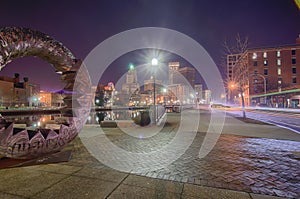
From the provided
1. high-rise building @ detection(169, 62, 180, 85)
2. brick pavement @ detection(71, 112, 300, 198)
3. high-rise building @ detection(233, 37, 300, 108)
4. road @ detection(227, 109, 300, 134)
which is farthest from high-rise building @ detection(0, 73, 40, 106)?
high-rise building @ detection(233, 37, 300, 108)

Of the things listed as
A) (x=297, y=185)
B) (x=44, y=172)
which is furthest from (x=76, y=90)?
(x=297, y=185)

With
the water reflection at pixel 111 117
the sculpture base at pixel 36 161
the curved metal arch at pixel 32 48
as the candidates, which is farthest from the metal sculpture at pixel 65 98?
the water reflection at pixel 111 117

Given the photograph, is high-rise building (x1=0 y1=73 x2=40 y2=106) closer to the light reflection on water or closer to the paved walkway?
the light reflection on water

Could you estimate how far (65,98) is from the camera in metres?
5.40

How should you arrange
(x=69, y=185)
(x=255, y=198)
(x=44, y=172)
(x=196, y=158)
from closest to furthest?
(x=255, y=198)
(x=69, y=185)
(x=44, y=172)
(x=196, y=158)

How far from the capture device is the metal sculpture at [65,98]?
406 centimetres

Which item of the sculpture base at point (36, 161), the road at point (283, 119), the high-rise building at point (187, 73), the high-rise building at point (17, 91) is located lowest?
the road at point (283, 119)

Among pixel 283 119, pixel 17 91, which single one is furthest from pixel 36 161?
pixel 17 91

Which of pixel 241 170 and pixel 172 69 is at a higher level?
pixel 172 69

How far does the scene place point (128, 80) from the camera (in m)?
108

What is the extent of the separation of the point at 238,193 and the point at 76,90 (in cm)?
485

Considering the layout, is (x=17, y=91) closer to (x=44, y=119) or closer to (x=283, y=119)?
(x=44, y=119)

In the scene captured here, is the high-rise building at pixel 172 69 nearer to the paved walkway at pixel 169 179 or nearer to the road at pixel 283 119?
the road at pixel 283 119

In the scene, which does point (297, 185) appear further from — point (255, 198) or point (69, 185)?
point (69, 185)
